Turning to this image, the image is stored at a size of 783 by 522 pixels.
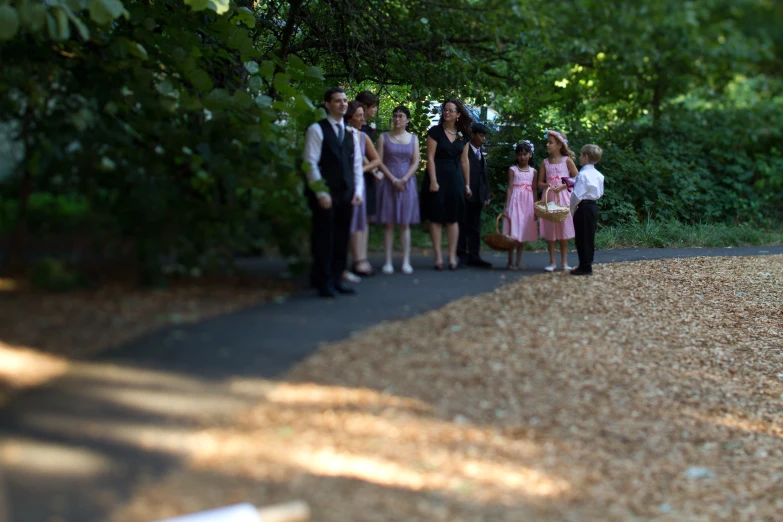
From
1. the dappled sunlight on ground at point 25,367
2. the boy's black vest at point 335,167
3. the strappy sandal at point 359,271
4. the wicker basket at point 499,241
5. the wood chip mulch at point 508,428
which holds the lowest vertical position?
the wood chip mulch at point 508,428

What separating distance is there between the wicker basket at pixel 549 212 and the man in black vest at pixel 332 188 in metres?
2.19

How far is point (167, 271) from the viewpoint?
3.81m

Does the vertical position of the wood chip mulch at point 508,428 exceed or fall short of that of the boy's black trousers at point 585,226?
it falls short

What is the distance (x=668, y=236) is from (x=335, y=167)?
5339 millimetres

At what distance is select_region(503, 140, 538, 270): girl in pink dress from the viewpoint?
265 inches

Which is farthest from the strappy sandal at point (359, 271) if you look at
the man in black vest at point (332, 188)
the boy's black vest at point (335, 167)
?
the boy's black vest at point (335, 167)

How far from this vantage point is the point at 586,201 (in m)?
7.00

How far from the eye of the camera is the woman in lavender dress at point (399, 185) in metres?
5.46

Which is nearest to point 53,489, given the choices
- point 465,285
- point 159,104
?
point 159,104

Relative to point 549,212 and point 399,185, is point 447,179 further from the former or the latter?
point 549,212

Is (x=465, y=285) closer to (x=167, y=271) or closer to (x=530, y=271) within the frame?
(x=530, y=271)

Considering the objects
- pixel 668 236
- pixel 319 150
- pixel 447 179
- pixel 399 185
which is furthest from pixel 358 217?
pixel 668 236

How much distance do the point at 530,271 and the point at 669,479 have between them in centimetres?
217

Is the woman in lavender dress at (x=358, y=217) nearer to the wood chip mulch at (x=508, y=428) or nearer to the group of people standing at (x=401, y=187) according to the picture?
the group of people standing at (x=401, y=187)
